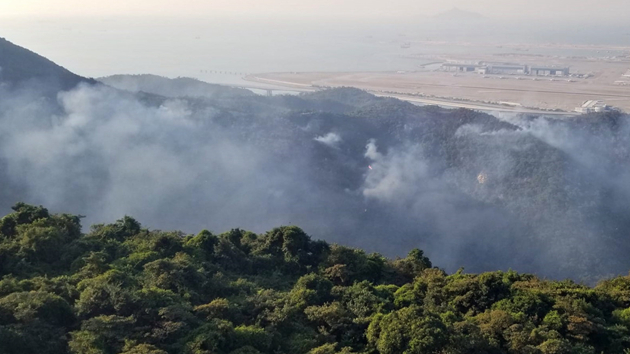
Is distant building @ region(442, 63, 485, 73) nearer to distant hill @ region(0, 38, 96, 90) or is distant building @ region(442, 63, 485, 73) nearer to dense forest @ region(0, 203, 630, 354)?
distant hill @ region(0, 38, 96, 90)

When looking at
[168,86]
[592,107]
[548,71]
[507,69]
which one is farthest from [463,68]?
[168,86]

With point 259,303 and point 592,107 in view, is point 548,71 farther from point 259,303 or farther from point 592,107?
point 259,303

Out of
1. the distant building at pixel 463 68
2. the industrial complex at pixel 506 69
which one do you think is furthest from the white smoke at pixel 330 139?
the distant building at pixel 463 68

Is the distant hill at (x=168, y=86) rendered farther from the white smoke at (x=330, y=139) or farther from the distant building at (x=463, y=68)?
the distant building at (x=463, y=68)

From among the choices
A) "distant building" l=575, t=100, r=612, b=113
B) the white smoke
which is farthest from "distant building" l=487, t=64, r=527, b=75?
the white smoke

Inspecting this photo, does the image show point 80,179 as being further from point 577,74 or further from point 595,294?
point 577,74
